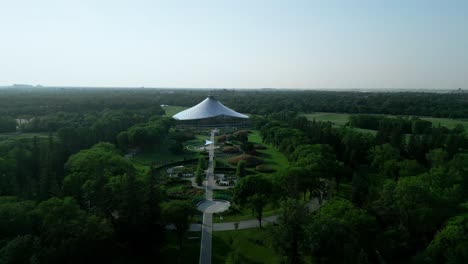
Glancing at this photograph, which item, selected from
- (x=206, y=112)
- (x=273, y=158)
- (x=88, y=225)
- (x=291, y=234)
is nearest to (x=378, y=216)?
(x=291, y=234)

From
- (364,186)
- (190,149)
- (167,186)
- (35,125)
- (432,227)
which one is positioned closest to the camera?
(432,227)

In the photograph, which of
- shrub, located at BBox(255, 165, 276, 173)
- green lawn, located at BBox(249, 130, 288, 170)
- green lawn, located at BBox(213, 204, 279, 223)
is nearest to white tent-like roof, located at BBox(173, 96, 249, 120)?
green lawn, located at BBox(249, 130, 288, 170)

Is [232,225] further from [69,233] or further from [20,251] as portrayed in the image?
[20,251]

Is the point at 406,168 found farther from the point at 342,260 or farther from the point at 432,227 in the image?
the point at 342,260

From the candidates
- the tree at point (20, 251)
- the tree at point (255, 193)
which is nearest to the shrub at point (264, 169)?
the tree at point (255, 193)

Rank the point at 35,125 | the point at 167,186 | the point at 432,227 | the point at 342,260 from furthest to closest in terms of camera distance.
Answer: the point at 35,125 < the point at 167,186 < the point at 432,227 < the point at 342,260

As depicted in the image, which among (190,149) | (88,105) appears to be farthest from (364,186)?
(88,105)
